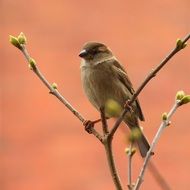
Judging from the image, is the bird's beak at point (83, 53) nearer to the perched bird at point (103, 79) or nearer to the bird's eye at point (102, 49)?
the perched bird at point (103, 79)

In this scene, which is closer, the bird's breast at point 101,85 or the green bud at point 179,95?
the green bud at point 179,95

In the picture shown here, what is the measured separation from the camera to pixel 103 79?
3.50 meters

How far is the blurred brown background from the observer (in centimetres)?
458

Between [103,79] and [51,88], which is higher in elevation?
[103,79]

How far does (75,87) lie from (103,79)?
57.3 inches

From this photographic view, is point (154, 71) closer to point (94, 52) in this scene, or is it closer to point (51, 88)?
point (51, 88)

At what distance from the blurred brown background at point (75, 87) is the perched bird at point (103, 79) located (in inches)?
33.6

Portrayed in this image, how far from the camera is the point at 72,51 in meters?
5.07

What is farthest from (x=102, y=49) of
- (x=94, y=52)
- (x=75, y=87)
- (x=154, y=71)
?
(x=154, y=71)

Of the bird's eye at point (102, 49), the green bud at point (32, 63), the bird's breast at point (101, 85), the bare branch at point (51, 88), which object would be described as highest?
the bird's eye at point (102, 49)

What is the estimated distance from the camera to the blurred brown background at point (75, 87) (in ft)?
15.0

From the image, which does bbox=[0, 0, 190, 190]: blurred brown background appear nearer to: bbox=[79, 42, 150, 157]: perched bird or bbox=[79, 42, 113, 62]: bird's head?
bbox=[79, 42, 150, 157]: perched bird

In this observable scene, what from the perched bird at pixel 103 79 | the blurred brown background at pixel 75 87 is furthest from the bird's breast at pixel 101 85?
the blurred brown background at pixel 75 87

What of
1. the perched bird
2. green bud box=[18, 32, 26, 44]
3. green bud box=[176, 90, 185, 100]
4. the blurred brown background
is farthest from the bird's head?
green bud box=[176, 90, 185, 100]
